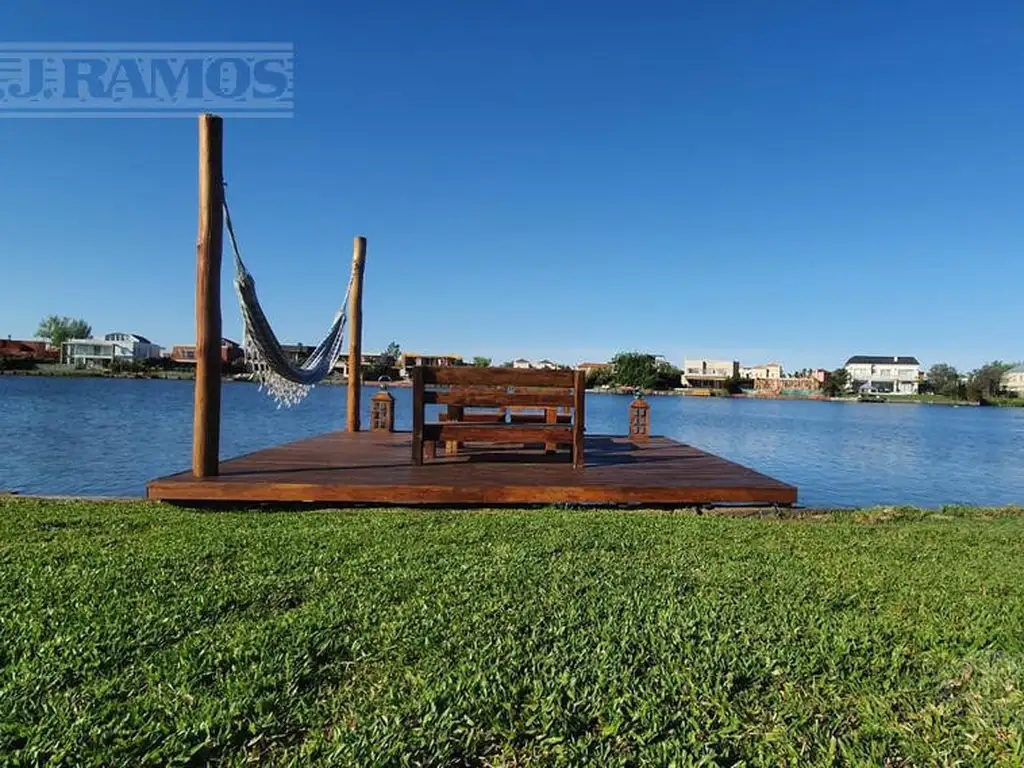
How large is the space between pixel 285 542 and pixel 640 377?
8651cm

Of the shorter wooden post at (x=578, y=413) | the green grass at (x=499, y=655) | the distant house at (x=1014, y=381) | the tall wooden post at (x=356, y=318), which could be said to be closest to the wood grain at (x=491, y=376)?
the shorter wooden post at (x=578, y=413)

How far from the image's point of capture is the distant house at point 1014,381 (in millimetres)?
93062

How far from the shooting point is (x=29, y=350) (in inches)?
3489

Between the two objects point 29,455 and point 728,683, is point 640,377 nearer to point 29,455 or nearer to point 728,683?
point 29,455

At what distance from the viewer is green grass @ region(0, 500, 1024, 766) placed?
1773mm

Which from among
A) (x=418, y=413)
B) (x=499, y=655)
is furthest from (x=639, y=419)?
(x=499, y=655)

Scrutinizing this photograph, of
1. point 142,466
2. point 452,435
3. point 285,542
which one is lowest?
point 142,466

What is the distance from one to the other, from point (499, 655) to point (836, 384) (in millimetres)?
105477

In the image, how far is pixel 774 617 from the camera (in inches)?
107

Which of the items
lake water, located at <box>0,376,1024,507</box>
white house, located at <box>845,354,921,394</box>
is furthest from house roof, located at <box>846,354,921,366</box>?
lake water, located at <box>0,376,1024,507</box>

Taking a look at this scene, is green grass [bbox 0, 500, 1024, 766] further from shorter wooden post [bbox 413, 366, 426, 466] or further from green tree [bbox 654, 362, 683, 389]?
green tree [bbox 654, 362, 683, 389]

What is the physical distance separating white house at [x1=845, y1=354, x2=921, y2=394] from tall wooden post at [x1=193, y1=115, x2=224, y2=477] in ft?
376

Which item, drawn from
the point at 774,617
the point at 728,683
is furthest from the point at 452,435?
the point at 728,683

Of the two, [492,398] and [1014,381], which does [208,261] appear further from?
[1014,381]
